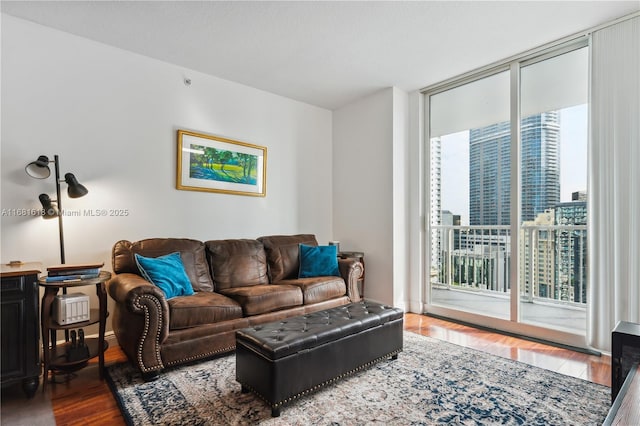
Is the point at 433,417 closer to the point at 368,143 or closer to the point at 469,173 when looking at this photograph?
the point at 469,173

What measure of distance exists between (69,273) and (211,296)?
1.01 meters

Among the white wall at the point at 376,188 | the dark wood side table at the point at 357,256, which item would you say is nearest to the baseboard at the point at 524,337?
the white wall at the point at 376,188

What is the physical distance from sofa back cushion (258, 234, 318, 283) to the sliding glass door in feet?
5.58

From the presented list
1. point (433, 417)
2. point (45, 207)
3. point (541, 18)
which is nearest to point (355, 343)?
point (433, 417)

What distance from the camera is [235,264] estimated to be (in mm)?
3428

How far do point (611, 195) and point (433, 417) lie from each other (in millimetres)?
2358

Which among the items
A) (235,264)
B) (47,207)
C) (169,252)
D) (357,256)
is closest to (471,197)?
(357,256)

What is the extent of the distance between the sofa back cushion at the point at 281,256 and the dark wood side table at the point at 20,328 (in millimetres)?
2043

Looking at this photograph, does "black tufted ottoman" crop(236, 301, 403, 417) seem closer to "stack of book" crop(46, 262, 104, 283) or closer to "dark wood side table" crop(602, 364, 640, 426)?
"stack of book" crop(46, 262, 104, 283)

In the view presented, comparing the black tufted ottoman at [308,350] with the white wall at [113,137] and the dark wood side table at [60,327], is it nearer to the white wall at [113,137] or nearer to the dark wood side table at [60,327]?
the dark wood side table at [60,327]

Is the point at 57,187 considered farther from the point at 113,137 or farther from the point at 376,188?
the point at 376,188

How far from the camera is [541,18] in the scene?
8.95 ft

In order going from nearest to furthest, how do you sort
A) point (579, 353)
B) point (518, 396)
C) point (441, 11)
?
point (518, 396)
point (441, 11)
point (579, 353)

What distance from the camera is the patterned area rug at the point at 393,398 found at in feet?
6.19
